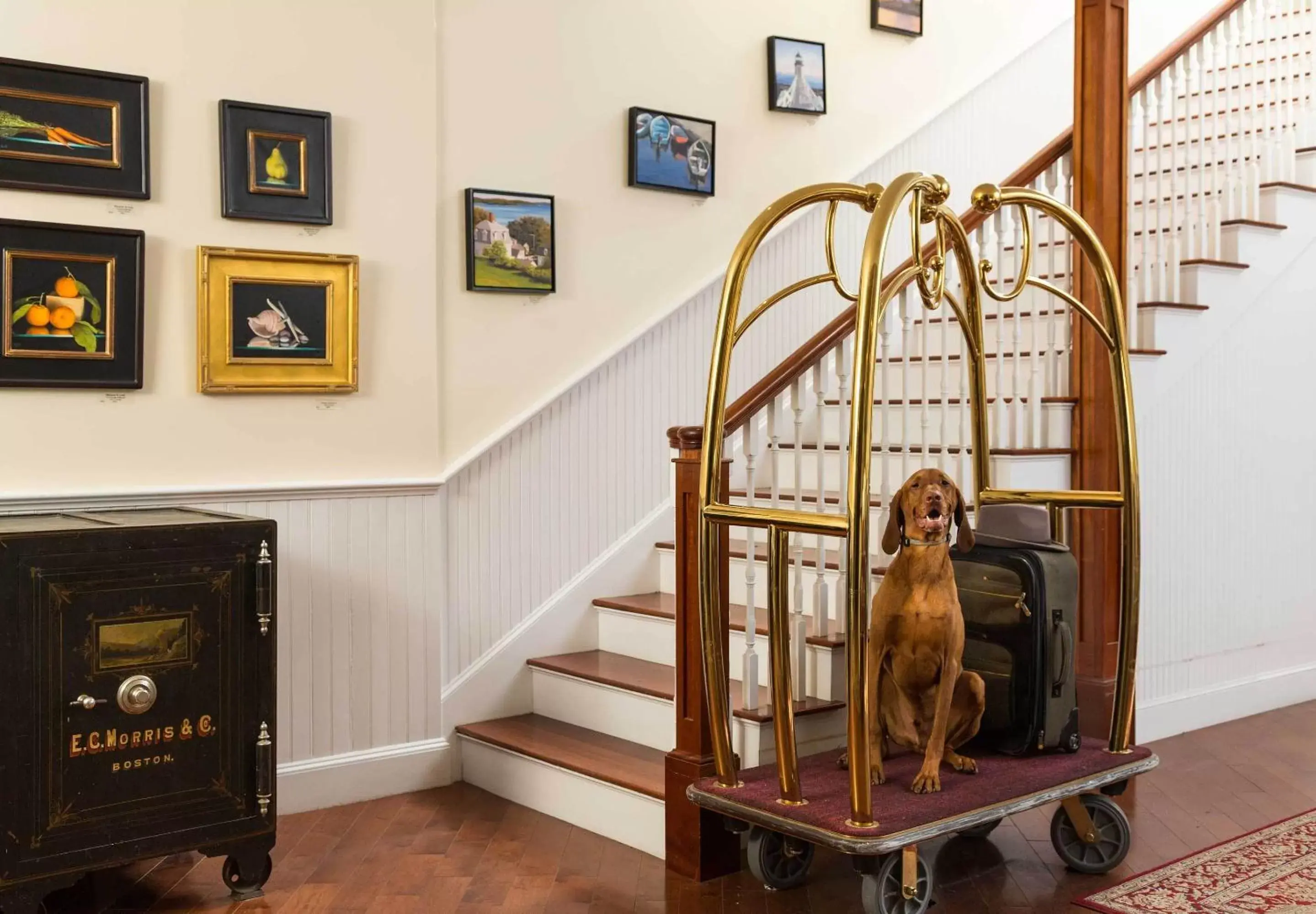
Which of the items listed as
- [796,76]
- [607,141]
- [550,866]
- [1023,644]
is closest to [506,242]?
[607,141]

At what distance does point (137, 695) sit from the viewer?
330 cm

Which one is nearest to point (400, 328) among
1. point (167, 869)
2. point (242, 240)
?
point (242, 240)

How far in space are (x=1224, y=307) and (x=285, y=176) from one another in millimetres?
3488

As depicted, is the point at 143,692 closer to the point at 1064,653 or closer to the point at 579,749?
the point at 579,749

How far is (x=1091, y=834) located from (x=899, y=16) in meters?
3.91

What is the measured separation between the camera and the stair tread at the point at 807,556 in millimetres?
4125

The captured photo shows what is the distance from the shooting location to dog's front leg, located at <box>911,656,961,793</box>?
124 inches

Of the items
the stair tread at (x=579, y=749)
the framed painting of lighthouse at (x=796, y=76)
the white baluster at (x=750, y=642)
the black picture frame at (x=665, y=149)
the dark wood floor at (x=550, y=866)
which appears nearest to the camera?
the dark wood floor at (x=550, y=866)

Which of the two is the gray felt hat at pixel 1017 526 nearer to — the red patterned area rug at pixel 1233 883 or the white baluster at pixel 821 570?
→ the white baluster at pixel 821 570

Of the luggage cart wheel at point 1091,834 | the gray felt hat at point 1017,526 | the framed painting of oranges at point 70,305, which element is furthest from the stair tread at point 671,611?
the framed painting of oranges at point 70,305

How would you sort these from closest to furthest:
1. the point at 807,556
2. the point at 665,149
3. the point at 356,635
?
the point at 356,635 → the point at 807,556 → the point at 665,149

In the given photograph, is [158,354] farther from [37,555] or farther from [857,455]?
[857,455]

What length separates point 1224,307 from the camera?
5012 mm

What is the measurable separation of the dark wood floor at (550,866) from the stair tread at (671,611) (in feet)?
2.04
